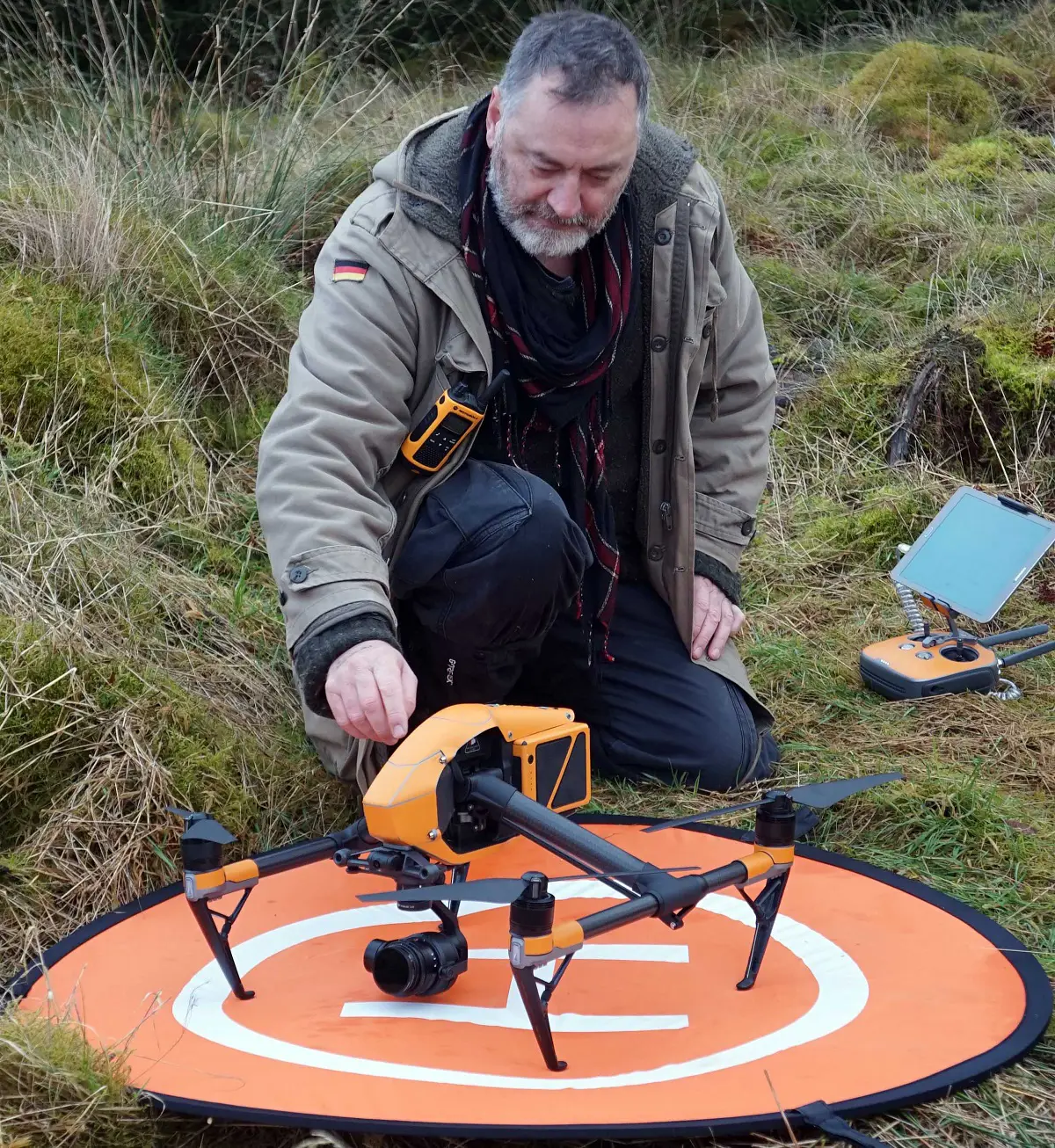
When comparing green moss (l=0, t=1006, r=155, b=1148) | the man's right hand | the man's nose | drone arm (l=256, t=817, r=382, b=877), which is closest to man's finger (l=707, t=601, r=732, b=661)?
the man's nose

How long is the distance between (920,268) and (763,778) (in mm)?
3393

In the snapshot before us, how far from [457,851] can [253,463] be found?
2361 millimetres

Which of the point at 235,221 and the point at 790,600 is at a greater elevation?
the point at 235,221

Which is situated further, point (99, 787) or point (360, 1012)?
point (99, 787)

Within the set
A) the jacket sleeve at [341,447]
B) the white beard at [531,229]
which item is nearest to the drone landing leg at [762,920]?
the jacket sleeve at [341,447]

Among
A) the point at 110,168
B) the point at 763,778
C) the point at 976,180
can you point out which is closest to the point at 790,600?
the point at 763,778

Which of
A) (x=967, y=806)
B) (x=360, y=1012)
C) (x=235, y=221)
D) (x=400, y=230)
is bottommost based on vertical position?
(x=967, y=806)

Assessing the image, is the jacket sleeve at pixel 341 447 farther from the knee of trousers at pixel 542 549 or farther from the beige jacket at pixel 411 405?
the knee of trousers at pixel 542 549

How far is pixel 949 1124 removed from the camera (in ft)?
6.47

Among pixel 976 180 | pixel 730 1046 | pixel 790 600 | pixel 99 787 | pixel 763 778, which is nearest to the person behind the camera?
pixel 730 1046

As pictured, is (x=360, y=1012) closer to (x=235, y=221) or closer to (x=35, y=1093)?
(x=35, y=1093)

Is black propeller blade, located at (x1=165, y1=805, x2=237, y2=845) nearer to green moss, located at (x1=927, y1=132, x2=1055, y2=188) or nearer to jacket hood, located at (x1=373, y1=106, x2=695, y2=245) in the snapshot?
jacket hood, located at (x1=373, y1=106, x2=695, y2=245)

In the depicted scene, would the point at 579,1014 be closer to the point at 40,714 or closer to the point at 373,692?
Result: the point at 373,692

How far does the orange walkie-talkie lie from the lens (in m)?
2.86
